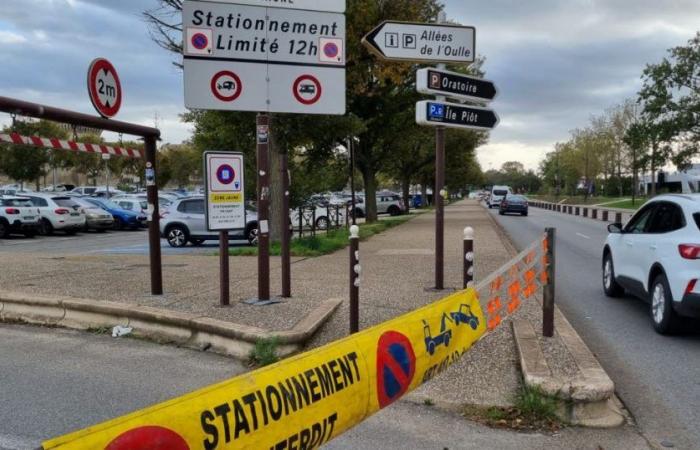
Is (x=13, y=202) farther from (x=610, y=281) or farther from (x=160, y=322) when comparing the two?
(x=610, y=281)

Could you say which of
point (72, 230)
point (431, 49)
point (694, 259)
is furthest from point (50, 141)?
point (72, 230)

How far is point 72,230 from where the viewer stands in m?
24.2

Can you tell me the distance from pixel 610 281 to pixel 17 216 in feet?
66.0

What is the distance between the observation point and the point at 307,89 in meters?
7.66

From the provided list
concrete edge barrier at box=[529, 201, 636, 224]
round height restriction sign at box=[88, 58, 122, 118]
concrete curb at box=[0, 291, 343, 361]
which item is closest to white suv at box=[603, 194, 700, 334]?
concrete curb at box=[0, 291, 343, 361]

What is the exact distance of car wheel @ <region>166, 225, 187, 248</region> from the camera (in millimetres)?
18641

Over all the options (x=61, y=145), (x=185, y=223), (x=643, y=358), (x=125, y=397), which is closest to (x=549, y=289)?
(x=643, y=358)

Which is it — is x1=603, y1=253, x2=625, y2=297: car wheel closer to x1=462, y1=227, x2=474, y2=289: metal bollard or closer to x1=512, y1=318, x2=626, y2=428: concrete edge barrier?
x1=462, y1=227, x2=474, y2=289: metal bollard

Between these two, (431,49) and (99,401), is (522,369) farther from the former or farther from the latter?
(431,49)

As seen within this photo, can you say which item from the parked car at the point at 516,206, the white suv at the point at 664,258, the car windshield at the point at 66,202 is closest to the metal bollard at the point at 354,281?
the white suv at the point at 664,258

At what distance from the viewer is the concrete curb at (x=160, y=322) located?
19.2 ft

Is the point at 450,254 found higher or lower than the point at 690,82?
lower

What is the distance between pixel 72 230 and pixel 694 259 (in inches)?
914

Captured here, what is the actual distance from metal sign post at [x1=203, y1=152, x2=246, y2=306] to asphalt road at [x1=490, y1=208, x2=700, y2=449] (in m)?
4.30
